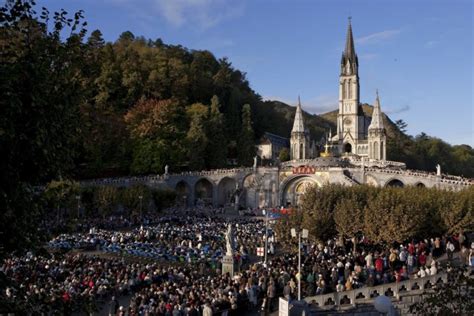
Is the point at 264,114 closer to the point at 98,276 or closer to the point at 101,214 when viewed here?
→ the point at 101,214

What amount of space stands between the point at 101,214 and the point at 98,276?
91.2 ft

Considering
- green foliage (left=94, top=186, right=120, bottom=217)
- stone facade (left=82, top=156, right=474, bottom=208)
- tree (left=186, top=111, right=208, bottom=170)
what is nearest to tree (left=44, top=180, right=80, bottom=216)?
green foliage (left=94, top=186, right=120, bottom=217)

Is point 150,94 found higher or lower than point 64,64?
higher

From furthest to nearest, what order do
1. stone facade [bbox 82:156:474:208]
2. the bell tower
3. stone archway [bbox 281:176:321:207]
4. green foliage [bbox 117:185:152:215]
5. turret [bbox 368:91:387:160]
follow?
the bell tower < turret [bbox 368:91:387:160] < stone archway [bbox 281:176:321:207] < stone facade [bbox 82:156:474:208] < green foliage [bbox 117:185:152:215]

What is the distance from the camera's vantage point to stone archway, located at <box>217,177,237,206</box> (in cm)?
6556

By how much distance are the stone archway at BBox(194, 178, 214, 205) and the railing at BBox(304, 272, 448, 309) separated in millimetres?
47236

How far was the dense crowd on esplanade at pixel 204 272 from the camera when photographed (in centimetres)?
1845

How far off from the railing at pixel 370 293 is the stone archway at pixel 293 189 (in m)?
→ 44.4

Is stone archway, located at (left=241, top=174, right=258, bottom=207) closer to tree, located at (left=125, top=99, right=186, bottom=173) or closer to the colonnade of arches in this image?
the colonnade of arches

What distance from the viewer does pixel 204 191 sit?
67250 millimetres

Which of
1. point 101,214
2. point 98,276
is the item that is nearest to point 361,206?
point 98,276

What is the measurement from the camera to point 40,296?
8617 millimetres

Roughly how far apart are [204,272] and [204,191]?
4179 centimetres

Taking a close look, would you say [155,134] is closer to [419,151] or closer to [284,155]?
[284,155]
